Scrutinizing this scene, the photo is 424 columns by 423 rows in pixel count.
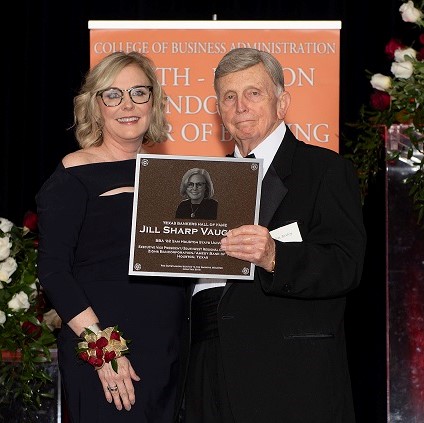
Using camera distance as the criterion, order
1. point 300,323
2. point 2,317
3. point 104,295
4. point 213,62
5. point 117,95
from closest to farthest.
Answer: point 300,323
point 104,295
point 117,95
point 2,317
point 213,62

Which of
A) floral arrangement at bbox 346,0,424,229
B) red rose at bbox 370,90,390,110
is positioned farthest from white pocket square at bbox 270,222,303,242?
red rose at bbox 370,90,390,110

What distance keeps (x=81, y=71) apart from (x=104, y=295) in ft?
9.36

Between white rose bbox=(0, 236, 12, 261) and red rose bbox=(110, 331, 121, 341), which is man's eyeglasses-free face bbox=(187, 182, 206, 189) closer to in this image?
red rose bbox=(110, 331, 121, 341)

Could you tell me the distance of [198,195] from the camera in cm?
291

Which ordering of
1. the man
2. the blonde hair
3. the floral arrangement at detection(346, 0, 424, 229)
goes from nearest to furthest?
the man
the blonde hair
the floral arrangement at detection(346, 0, 424, 229)

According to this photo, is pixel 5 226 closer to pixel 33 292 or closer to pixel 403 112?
pixel 33 292

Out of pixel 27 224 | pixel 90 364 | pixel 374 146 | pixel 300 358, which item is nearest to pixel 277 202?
pixel 300 358

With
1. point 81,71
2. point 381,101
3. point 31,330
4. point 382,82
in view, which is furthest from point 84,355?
point 81,71

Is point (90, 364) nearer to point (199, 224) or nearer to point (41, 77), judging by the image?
point (199, 224)

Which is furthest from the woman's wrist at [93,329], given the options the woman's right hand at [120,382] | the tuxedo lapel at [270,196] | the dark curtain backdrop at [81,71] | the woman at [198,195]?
the dark curtain backdrop at [81,71]

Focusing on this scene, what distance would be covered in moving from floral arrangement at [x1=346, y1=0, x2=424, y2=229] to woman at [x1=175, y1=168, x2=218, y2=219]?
121 cm

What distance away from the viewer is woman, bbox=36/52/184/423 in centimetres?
317

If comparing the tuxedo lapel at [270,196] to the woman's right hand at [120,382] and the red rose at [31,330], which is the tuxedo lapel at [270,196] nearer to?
the woman's right hand at [120,382]

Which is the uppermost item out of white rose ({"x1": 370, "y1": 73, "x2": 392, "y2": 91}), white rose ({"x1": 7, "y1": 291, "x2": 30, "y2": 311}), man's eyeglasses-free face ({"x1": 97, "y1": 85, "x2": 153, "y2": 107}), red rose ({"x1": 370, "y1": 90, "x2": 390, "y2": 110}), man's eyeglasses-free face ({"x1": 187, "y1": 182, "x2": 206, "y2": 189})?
white rose ({"x1": 370, "y1": 73, "x2": 392, "y2": 91})
